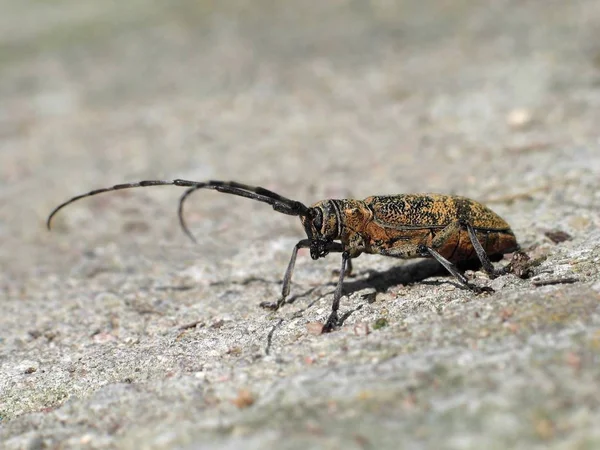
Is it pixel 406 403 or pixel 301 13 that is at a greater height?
pixel 301 13

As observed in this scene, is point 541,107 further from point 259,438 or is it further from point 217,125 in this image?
point 259,438

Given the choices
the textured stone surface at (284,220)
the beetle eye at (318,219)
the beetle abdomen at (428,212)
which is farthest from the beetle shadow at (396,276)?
the beetle eye at (318,219)

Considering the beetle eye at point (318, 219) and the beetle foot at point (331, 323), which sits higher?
the beetle eye at point (318, 219)

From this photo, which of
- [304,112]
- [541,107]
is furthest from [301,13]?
[541,107]

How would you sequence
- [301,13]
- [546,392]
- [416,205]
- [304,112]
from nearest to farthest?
1. [546,392]
2. [416,205]
3. [304,112]
4. [301,13]

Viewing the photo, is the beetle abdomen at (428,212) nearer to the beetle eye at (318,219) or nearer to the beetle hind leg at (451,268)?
the beetle hind leg at (451,268)

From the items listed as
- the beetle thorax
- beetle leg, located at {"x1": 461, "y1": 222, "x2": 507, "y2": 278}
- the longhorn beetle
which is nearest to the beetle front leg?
the longhorn beetle

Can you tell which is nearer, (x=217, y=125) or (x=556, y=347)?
(x=556, y=347)
